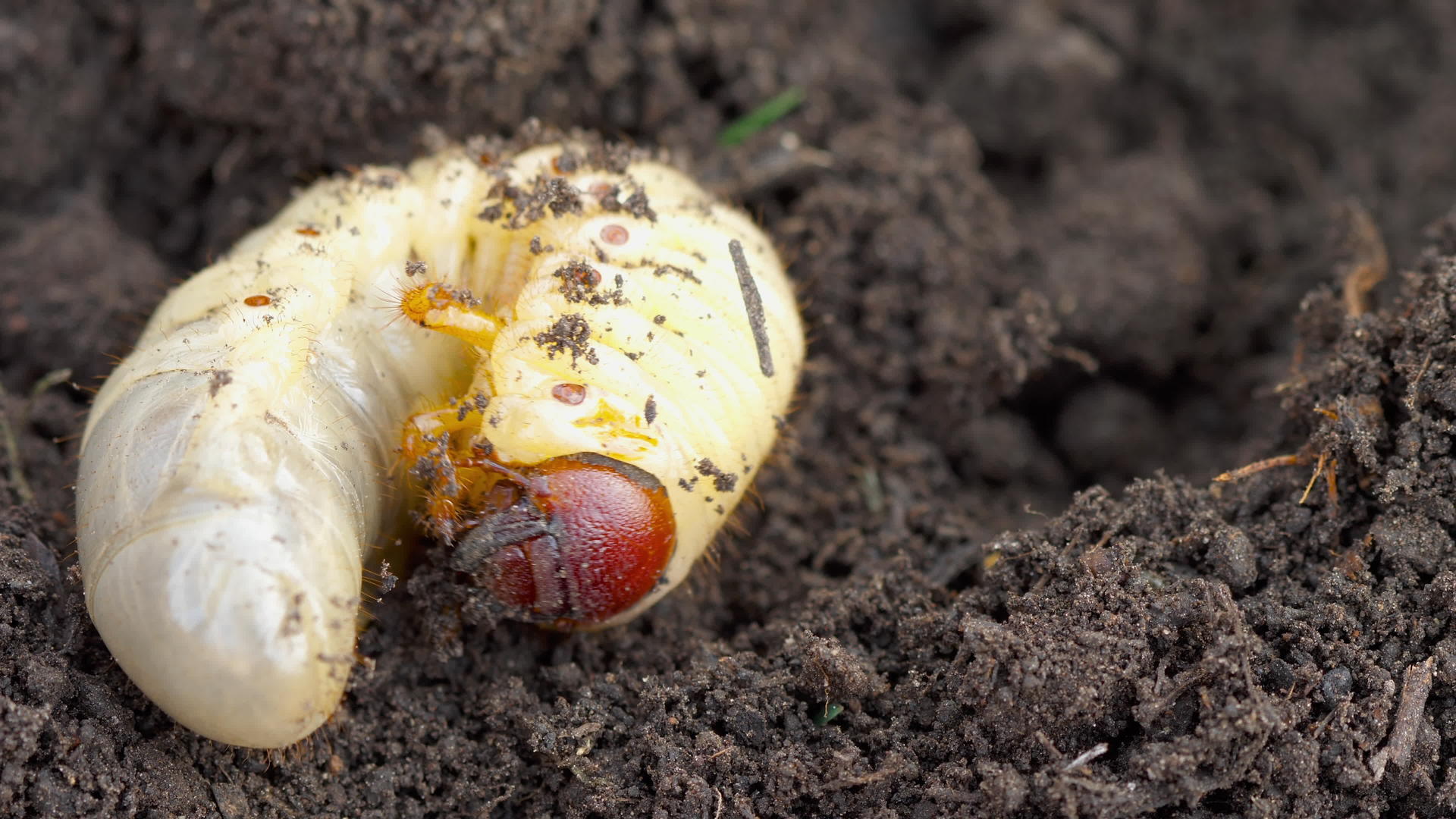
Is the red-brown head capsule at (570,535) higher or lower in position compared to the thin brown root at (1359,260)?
lower

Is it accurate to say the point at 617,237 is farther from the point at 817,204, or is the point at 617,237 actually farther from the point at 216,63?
the point at 216,63

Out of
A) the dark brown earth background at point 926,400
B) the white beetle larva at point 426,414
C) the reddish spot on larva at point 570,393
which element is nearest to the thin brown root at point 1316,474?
the dark brown earth background at point 926,400

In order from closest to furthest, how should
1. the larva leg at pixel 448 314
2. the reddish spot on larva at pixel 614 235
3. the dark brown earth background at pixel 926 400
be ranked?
the dark brown earth background at pixel 926 400 < the larva leg at pixel 448 314 < the reddish spot on larva at pixel 614 235

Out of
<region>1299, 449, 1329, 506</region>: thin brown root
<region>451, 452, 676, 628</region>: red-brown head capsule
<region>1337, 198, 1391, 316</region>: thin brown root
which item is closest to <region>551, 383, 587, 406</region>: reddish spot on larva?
<region>451, 452, 676, 628</region>: red-brown head capsule

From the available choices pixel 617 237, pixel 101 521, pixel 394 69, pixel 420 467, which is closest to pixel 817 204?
pixel 617 237

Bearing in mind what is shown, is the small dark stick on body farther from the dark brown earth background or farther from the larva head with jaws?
the dark brown earth background

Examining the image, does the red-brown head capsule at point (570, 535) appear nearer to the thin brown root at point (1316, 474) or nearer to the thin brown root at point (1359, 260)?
the thin brown root at point (1316, 474)

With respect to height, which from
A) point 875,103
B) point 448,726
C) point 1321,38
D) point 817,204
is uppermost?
point 1321,38
